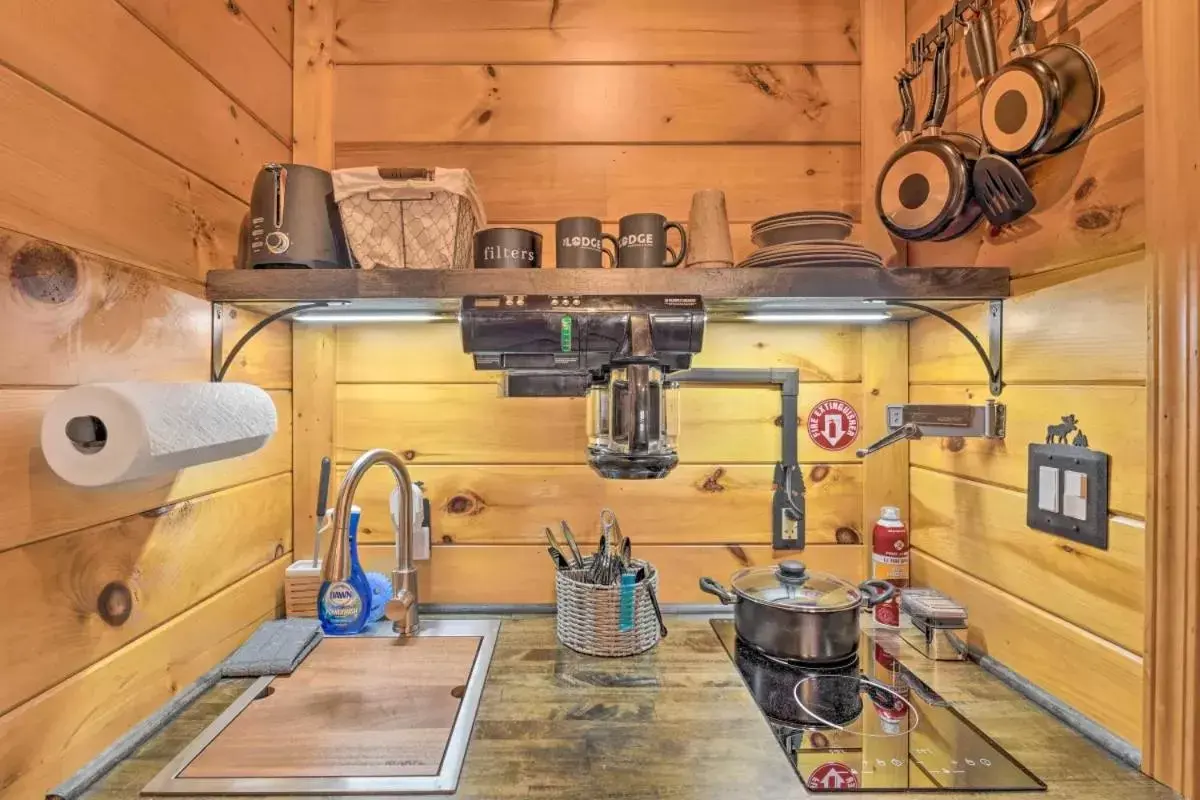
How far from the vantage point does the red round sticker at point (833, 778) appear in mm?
731

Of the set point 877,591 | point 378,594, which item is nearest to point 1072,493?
point 877,591

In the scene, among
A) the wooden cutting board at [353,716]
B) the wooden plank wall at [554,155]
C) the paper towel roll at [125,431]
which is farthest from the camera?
the wooden plank wall at [554,155]

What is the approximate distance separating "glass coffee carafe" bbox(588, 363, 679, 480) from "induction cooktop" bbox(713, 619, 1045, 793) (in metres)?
0.42

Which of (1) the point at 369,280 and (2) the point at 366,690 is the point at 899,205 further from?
(2) the point at 366,690

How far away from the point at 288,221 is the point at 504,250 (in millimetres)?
367

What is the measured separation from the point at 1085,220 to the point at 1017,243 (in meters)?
0.12

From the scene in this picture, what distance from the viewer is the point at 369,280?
955mm

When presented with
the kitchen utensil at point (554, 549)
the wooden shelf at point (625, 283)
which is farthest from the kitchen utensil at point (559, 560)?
the wooden shelf at point (625, 283)

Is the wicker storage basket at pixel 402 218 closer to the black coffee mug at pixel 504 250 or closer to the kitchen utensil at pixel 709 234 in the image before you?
the black coffee mug at pixel 504 250

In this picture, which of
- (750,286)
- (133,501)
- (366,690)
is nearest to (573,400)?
(750,286)

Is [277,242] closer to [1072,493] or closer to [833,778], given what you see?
[833,778]

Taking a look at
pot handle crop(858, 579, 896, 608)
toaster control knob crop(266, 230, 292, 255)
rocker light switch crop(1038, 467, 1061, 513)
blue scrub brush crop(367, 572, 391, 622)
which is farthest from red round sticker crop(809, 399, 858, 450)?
toaster control knob crop(266, 230, 292, 255)

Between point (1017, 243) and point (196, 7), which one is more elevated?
Result: point (196, 7)

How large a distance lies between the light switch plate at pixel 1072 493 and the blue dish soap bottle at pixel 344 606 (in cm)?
118
